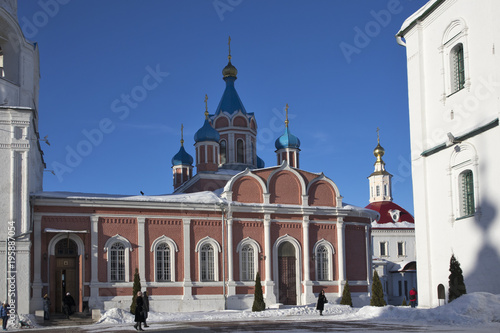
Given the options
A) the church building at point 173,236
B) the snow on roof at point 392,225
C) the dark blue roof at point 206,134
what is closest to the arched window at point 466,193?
the church building at point 173,236

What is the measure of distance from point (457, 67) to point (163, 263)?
1484 centimetres

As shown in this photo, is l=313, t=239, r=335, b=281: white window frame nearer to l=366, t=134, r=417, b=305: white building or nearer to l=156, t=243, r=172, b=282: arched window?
l=156, t=243, r=172, b=282: arched window

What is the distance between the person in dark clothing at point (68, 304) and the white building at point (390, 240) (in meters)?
32.8

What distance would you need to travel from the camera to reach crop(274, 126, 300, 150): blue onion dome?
130ft

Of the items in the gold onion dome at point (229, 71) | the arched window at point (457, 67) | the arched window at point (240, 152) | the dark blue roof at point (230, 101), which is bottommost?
the arched window at point (457, 67)

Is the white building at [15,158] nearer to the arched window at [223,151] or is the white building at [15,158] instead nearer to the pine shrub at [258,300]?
the pine shrub at [258,300]

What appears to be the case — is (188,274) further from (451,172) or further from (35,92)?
(451,172)

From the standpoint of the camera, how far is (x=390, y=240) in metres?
57.5

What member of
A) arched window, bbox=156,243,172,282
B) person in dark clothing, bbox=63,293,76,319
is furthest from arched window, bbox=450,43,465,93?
person in dark clothing, bbox=63,293,76,319

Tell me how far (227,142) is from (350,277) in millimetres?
12972

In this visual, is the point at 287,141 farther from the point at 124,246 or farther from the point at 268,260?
the point at 124,246

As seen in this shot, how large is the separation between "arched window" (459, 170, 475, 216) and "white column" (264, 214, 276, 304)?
12836 millimetres

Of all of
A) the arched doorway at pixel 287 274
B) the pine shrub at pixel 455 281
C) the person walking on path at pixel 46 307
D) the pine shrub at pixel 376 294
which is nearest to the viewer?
the pine shrub at pixel 455 281

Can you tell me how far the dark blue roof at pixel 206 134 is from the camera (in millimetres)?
38000
